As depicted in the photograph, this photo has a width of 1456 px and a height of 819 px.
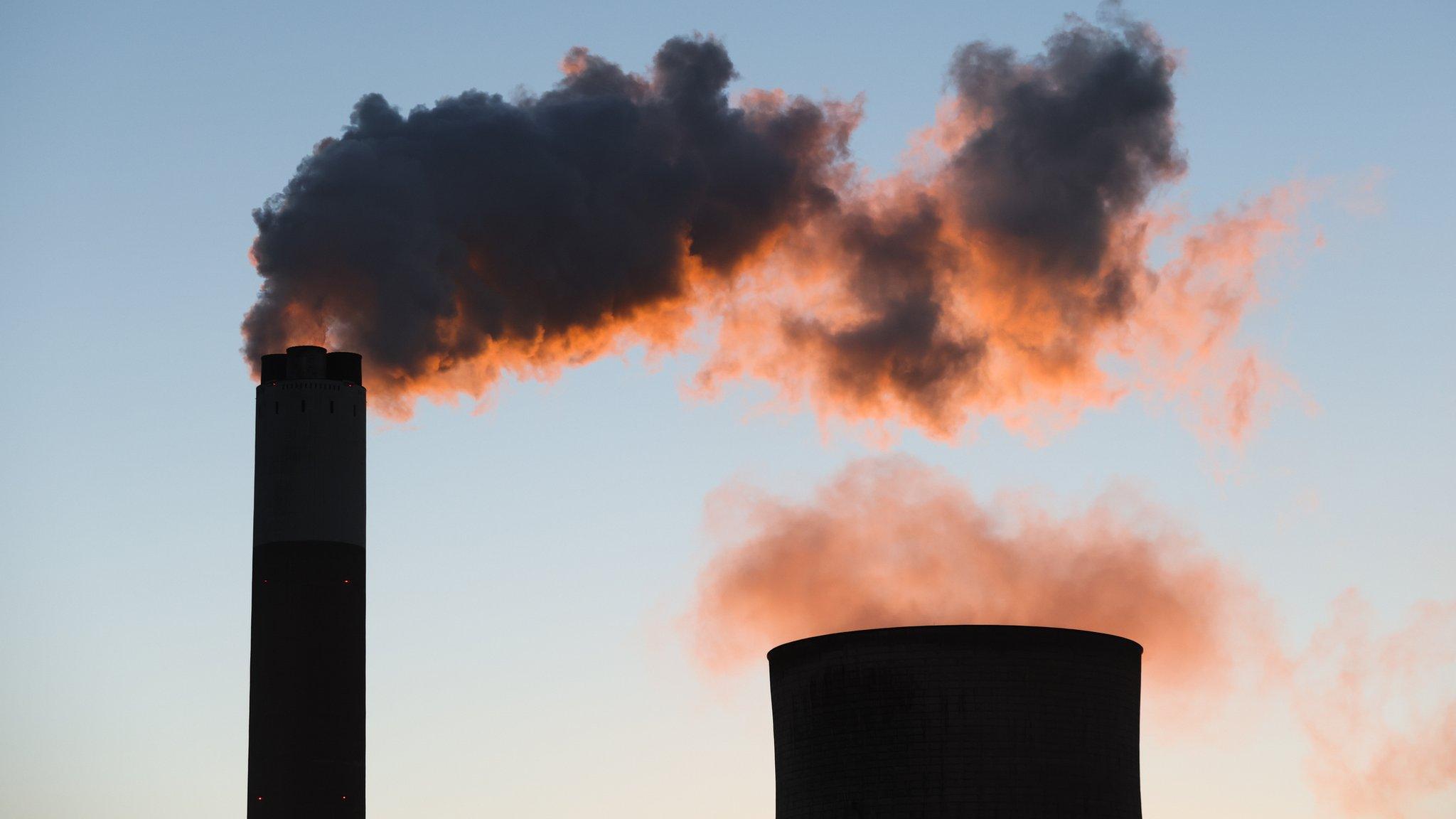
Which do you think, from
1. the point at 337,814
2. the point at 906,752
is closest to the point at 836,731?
the point at 906,752

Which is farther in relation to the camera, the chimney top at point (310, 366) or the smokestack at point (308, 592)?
the chimney top at point (310, 366)

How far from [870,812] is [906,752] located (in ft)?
4.84

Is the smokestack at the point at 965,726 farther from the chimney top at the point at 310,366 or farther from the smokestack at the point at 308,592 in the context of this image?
the chimney top at the point at 310,366

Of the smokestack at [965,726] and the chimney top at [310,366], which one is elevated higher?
the chimney top at [310,366]

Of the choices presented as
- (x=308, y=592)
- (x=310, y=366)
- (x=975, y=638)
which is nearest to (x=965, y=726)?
(x=975, y=638)

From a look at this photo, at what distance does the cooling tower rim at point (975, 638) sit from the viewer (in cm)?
3669

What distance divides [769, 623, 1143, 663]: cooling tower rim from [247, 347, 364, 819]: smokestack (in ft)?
34.1

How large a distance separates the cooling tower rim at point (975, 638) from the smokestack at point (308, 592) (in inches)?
409

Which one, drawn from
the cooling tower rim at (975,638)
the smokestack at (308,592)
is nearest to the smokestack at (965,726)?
the cooling tower rim at (975,638)

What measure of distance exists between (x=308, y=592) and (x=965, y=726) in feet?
46.9

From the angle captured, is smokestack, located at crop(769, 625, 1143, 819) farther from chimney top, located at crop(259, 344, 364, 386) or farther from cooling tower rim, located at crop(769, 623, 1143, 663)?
chimney top, located at crop(259, 344, 364, 386)

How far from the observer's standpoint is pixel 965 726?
120 ft

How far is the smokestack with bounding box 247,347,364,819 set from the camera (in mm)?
34844

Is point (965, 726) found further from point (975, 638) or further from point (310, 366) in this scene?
point (310, 366)
